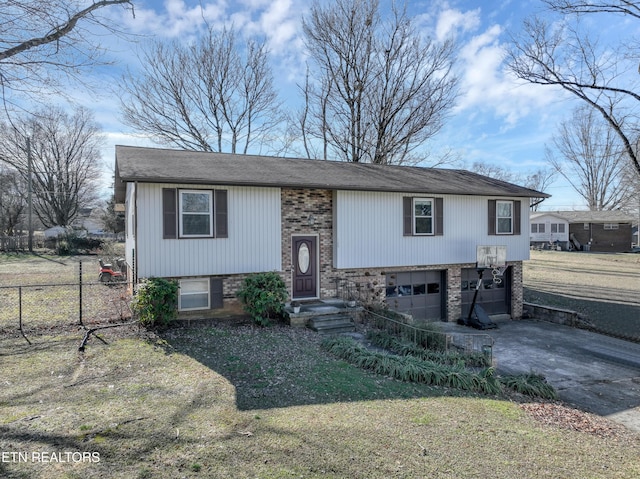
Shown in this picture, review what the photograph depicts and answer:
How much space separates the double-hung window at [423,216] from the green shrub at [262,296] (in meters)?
5.47

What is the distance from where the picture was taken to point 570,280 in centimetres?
2192

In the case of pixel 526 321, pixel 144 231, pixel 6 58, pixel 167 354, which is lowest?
pixel 526 321

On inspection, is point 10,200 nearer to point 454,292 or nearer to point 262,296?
point 262,296

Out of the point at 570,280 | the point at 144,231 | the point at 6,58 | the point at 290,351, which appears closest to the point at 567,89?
the point at 570,280

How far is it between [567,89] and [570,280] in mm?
11996

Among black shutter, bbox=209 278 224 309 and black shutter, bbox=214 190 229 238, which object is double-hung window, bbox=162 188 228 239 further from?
black shutter, bbox=209 278 224 309

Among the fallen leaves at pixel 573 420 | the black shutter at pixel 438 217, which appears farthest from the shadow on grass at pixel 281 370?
the black shutter at pixel 438 217

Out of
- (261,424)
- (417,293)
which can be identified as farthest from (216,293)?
(417,293)

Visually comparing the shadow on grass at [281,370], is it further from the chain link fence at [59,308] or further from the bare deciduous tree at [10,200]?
the bare deciduous tree at [10,200]

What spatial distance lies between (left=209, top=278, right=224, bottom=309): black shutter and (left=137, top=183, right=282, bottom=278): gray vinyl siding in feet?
1.00

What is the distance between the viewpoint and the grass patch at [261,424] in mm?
4078

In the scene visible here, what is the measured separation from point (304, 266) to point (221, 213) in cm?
308

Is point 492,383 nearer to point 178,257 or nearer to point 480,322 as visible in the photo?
point 480,322

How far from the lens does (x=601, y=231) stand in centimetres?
4066
